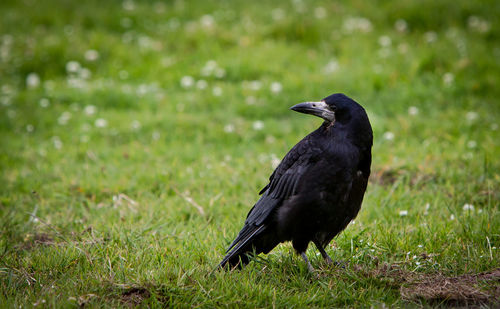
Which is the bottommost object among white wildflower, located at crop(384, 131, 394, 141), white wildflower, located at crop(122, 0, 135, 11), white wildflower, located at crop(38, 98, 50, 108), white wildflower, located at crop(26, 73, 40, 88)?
white wildflower, located at crop(26, 73, 40, 88)

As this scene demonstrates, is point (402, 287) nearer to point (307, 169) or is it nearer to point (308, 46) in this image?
point (307, 169)

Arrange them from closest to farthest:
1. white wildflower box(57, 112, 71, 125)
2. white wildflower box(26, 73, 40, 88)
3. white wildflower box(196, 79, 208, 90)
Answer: white wildflower box(57, 112, 71, 125), white wildflower box(196, 79, 208, 90), white wildflower box(26, 73, 40, 88)

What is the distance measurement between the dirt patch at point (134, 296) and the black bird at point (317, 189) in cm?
58

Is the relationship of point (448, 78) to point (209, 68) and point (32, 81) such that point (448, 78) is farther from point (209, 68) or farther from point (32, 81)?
point (32, 81)

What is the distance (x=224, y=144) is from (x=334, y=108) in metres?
2.99

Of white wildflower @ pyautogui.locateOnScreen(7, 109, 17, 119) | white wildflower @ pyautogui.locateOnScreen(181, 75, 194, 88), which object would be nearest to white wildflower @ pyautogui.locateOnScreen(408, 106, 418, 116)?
white wildflower @ pyautogui.locateOnScreen(181, 75, 194, 88)

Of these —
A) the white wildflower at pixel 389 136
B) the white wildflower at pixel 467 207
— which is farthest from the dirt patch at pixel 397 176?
the white wildflower at pixel 389 136

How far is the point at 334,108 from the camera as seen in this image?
3521mm

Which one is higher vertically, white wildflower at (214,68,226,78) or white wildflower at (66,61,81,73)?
white wildflower at (214,68,226,78)

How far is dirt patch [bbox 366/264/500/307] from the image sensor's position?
9.46ft

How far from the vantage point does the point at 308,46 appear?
29.1ft

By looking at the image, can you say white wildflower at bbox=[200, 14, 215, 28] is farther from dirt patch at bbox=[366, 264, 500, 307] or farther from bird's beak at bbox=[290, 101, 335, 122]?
dirt patch at bbox=[366, 264, 500, 307]

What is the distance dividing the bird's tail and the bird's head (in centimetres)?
Answer: 85

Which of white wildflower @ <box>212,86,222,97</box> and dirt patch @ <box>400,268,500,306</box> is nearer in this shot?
dirt patch @ <box>400,268,500,306</box>
